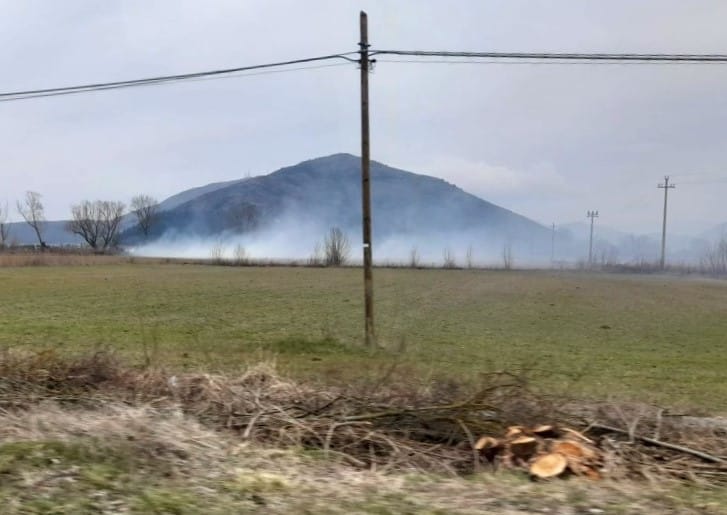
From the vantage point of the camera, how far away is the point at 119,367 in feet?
30.9

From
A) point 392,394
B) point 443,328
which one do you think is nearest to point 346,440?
point 392,394

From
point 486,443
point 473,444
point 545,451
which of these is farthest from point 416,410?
point 545,451

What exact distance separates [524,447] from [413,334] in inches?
585

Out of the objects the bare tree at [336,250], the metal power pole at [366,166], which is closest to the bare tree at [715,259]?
the bare tree at [336,250]

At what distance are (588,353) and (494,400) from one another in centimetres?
1047

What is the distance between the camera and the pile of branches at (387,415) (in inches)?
260

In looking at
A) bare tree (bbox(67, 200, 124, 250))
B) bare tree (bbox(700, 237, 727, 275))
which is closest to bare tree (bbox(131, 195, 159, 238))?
bare tree (bbox(67, 200, 124, 250))

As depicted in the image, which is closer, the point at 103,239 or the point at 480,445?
the point at 480,445

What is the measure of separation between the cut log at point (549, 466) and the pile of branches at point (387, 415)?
0.31m

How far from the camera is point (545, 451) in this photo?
6.39 meters

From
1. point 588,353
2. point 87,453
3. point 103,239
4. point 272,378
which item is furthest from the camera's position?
point 103,239

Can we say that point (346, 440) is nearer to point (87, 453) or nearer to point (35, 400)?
point (87, 453)

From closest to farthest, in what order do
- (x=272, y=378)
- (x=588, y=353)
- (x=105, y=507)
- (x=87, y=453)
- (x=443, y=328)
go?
(x=105, y=507), (x=87, y=453), (x=272, y=378), (x=588, y=353), (x=443, y=328)

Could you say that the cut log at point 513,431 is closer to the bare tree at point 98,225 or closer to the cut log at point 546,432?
the cut log at point 546,432
